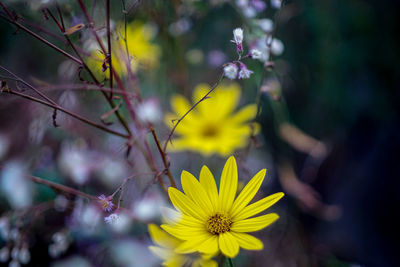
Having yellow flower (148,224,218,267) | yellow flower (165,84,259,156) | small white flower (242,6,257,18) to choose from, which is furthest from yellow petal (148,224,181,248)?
small white flower (242,6,257,18)

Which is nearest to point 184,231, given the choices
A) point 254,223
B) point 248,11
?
point 254,223

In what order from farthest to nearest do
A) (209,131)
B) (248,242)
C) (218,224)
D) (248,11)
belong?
1. (209,131)
2. (248,11)
3. (218,224)
4. (248,242)

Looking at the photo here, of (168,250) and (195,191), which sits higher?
(195,191)

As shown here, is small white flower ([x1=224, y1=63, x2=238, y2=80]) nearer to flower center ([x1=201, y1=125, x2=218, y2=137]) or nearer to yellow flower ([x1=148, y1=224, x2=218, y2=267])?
yellow flower ([x1=148, y1=224, x2=218, y2=267])

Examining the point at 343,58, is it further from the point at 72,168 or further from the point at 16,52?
the point at 16,52

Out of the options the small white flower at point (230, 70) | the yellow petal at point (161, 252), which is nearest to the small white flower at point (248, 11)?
the small white flower at point (230, 70)

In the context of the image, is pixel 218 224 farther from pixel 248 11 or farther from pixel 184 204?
pixel 248 11
